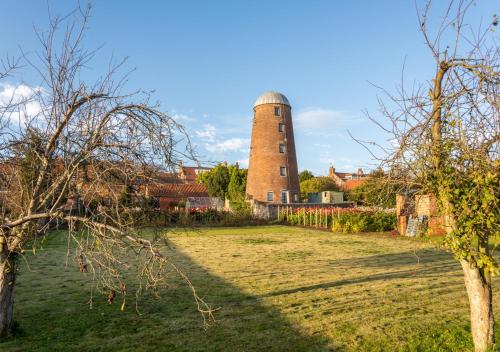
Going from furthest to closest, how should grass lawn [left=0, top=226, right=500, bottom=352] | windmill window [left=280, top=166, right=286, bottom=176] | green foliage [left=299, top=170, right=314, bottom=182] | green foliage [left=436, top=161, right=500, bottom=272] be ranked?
1. green foliage [left=299, top=170, right=314, bottom=182]
2. windmill window [left=280, top=166, right=286, bottom=176]
3. grass lawn [left=0, top=226, right=500, bottom=352]
4. green foliage [left=436, top=161, right=500, bottom=272]

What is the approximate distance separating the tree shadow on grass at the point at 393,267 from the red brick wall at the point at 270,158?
21924 millimetres

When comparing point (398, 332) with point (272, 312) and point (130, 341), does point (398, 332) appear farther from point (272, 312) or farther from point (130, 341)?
point (130, 341)

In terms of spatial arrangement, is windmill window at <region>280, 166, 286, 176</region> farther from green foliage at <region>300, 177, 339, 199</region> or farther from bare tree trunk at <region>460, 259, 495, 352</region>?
bare tree trunk at <region>460, 259, 495, 352</region>

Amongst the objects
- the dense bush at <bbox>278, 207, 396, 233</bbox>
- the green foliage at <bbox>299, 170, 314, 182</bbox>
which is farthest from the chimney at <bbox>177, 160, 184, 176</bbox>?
the green foliage at <bbox>299, 170, 314, 182</bbox>

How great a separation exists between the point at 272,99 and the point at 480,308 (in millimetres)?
33289

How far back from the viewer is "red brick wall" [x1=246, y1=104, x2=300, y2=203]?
35.0m

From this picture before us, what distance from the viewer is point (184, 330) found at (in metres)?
5.47

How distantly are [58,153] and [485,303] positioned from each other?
19.5 ft

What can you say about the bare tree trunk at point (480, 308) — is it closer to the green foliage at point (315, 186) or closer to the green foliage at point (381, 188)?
the green foliage at point (381, 188)

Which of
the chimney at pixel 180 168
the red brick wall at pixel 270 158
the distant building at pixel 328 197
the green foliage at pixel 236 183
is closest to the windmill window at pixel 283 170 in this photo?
the red brick wall at pixel 270 158

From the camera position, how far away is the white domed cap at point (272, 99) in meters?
36.6

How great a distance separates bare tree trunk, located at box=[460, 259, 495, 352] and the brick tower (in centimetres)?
3011

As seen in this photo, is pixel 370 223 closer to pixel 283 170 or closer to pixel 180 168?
pixel 283 170

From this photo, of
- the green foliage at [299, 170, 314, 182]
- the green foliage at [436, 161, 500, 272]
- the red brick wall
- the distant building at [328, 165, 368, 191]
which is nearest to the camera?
the green foliage at [436, 161, 500, 272]
